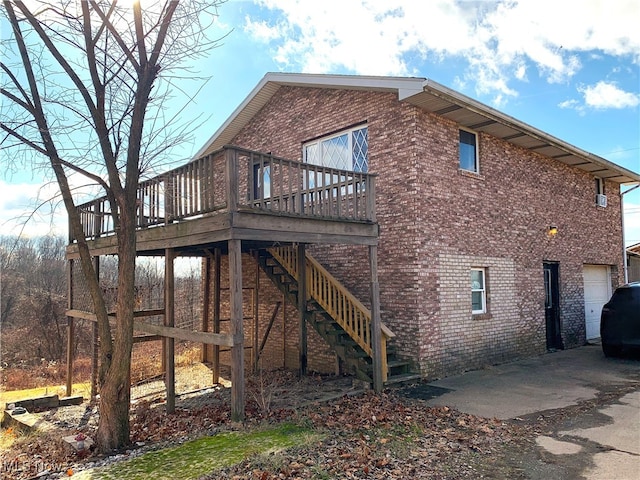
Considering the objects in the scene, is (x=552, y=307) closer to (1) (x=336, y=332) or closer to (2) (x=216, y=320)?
(1) (x=336, y=332)

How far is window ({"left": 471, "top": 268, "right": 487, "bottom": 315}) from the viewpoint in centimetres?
998

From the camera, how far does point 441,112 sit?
933 cm

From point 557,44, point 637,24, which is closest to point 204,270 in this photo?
point 557,44

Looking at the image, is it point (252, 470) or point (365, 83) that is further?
point (365, 83)

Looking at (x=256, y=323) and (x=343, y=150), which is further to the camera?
(x=256, y=323)

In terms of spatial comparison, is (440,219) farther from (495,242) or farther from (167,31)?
(167,31)

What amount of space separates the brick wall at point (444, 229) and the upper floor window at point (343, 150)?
0.79ft

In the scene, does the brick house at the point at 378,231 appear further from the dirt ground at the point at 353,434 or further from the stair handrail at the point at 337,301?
the dirt ground at the point at 353,434

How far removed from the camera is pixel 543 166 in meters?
12.4

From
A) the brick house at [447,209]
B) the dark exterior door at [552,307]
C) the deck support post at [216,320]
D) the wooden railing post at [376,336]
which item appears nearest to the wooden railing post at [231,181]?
the wooden railing post at [376,336]

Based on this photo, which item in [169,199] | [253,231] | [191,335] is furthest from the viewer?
[169,199]

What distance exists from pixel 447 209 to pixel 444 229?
0.45 metres

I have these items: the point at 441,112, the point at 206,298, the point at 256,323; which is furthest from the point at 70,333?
the point at 441,112

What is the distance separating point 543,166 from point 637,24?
4.23 metres
